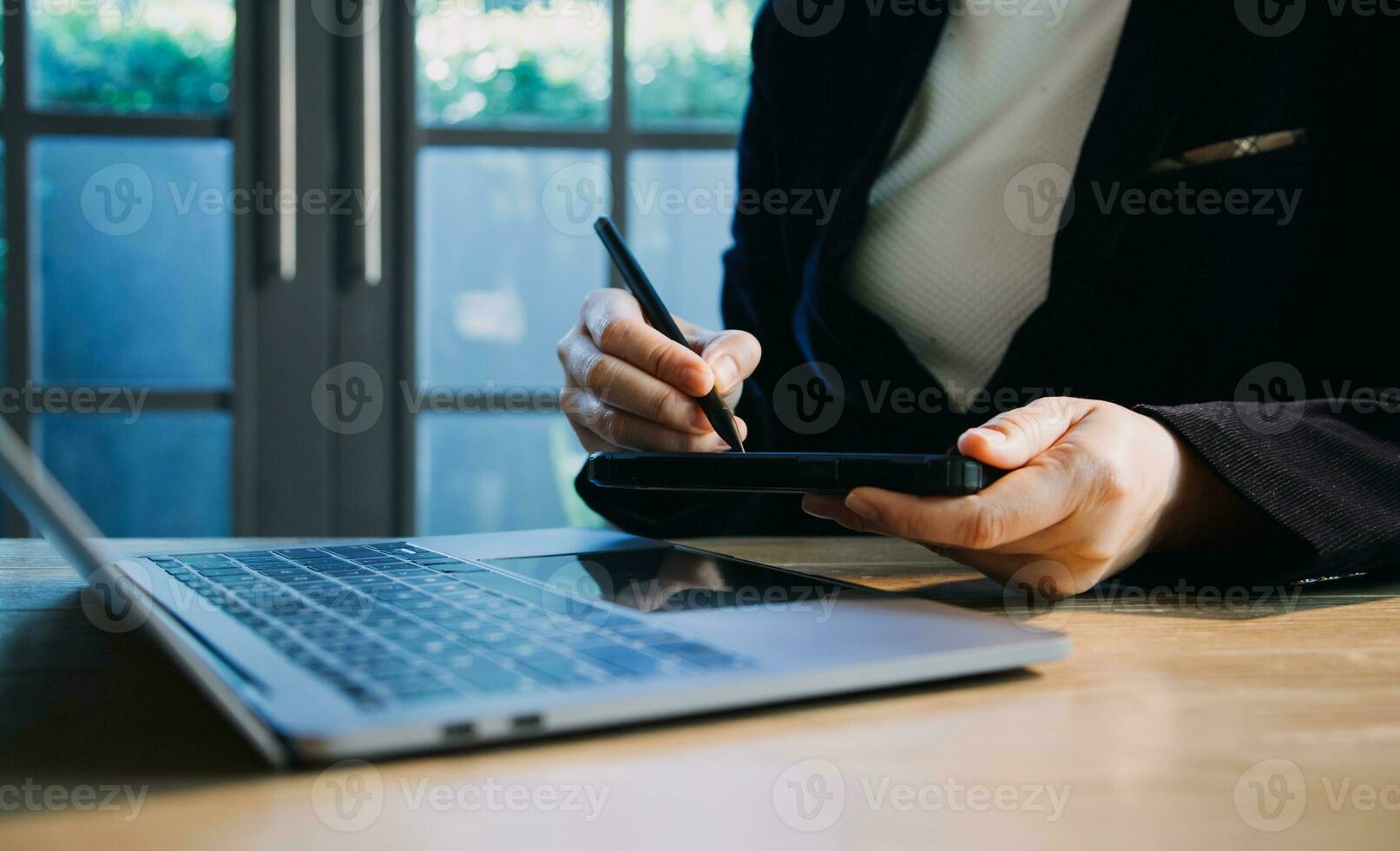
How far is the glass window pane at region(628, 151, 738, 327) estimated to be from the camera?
1.86 meters

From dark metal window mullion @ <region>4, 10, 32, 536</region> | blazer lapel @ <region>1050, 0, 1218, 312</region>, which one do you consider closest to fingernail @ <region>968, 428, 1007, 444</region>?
blazer lapel @ <region>1050, 0, 1218, 312</region>

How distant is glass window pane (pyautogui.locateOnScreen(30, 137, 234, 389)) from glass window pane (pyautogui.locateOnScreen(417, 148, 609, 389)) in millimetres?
314

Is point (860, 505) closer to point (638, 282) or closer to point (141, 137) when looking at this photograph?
point (638, 282)

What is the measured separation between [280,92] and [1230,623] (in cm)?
163

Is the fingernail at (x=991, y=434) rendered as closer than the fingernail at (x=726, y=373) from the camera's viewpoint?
Yes

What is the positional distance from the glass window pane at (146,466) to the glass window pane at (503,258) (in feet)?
1.22

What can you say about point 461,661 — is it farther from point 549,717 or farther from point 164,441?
point 164,441

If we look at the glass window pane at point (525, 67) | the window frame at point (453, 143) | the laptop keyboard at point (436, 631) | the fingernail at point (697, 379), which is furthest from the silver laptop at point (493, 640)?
the glass window pane at point (525, 67)

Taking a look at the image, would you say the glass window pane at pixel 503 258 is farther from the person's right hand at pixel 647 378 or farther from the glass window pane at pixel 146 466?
the person's right hand at pixel 647 378

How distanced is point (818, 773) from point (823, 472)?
0.63 ft

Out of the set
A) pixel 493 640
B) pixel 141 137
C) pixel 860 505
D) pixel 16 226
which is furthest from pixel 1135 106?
pixel 16 226

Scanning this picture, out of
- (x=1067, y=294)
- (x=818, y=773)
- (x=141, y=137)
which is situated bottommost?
(x=818, y=773)

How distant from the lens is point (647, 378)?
66 centimetres

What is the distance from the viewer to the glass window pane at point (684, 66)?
6.07ft
